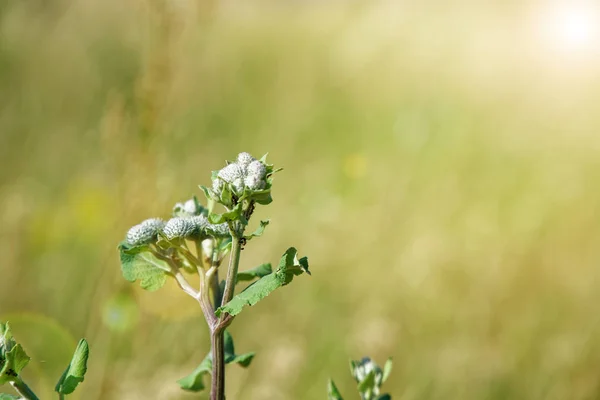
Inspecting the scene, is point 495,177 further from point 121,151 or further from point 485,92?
point 121,151

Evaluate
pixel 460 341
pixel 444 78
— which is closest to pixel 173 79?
pixel 460 341

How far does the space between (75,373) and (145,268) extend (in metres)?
0.25

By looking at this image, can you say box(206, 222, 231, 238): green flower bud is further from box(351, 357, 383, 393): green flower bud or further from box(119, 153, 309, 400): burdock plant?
box(351, 357, 383, 393): green flower bud

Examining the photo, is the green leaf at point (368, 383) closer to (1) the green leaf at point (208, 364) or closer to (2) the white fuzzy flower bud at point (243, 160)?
(1) the green leaf at point (208, 364)

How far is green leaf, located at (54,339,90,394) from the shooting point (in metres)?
1.01

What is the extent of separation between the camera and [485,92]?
5918 mm

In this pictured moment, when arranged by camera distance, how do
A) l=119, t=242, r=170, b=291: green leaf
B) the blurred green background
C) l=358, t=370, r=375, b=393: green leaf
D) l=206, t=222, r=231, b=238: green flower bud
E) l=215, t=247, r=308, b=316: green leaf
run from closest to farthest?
l=215, t=247, r=308, b=316: green leaf, l=206, t=222, r=231, b=238: green flower bud, l=119, t=242, r=170, b=291: green leaf, l=358, t=370, r=375, b=393: green leaf, the blurred green background

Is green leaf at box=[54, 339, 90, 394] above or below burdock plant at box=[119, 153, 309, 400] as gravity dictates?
below

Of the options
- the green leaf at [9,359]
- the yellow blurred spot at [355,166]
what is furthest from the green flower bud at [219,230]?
the yellow blurred spot at [355,166]

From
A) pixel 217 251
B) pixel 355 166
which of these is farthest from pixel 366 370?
pixel 355 166

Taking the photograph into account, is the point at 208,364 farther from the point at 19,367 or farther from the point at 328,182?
the point at 328,182

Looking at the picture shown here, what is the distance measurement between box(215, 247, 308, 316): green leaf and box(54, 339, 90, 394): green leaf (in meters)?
0.24

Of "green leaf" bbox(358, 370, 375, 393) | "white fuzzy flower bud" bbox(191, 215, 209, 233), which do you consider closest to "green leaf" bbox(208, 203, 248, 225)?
"white fuzzy flower bud" bbox(191, 215, 209, 233)

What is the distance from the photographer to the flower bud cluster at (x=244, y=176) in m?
1.01
